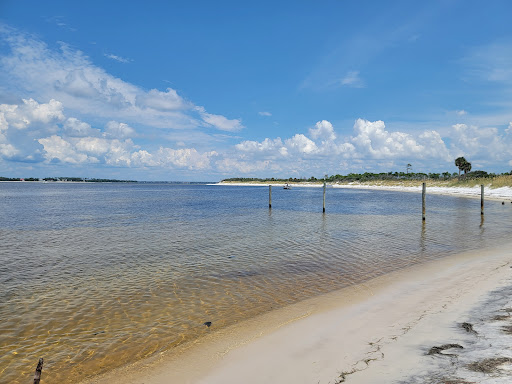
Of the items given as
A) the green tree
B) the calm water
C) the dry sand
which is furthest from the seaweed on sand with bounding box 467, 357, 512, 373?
the green tree

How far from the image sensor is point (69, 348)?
716cm

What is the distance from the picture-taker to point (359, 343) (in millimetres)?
6664

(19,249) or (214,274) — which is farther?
(19,249)

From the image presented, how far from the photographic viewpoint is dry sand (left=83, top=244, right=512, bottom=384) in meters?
5.34

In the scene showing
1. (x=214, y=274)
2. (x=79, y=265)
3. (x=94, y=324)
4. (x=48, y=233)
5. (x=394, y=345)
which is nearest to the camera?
(x=394, y=345)

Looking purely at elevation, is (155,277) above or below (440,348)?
below

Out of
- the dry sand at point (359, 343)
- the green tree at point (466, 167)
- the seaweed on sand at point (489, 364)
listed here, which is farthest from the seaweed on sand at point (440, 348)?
the green tree at point (466, 167)

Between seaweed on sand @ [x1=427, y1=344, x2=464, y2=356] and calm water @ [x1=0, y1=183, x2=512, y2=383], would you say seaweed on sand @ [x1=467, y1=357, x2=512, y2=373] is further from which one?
calm water @ [x1=0, y1=183, x2=512, y2=383]

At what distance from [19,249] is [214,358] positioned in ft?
57.0

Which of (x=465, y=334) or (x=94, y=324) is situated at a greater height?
(x=465, y=334)

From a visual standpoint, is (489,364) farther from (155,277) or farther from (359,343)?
(155,277)

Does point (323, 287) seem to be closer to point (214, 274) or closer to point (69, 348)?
point (214, 274)

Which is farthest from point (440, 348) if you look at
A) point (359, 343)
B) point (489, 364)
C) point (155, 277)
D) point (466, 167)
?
point (466, 167)

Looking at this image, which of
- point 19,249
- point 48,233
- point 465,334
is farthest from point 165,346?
point 48,233
